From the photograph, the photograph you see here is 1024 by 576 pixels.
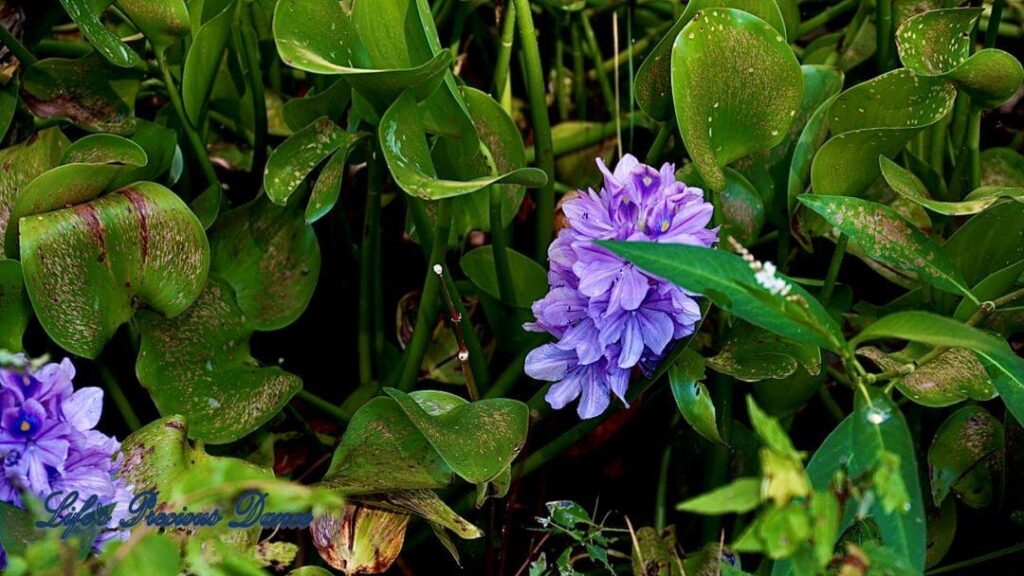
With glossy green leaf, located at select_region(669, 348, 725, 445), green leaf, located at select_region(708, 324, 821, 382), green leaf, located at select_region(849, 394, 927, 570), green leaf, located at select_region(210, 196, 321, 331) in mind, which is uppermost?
green leaf, located at select_region(849, 394, 927, 570)

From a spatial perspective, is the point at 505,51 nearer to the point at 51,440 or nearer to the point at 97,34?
the point at 97,34

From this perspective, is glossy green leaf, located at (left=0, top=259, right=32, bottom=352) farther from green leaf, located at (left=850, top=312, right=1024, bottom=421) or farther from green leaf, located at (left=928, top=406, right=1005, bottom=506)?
green leaf, located at (left=928, top=406, right=1005, bottom=506)

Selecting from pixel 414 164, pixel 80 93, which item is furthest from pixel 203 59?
pixel 414 164

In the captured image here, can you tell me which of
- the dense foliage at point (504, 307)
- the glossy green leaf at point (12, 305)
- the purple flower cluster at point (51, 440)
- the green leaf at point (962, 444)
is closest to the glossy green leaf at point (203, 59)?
the dense foliage at point (504, 307)

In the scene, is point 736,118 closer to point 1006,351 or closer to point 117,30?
point 1006,351

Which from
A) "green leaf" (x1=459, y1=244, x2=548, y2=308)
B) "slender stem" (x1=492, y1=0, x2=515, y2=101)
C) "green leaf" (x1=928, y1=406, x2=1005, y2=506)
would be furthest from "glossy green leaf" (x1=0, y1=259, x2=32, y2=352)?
"green leaf" (x1=928, y1=406, x2=1005, y2=506)

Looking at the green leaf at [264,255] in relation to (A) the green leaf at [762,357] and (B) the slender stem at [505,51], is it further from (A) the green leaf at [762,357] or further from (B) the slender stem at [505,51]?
(A) the green leaf at [762,357]
